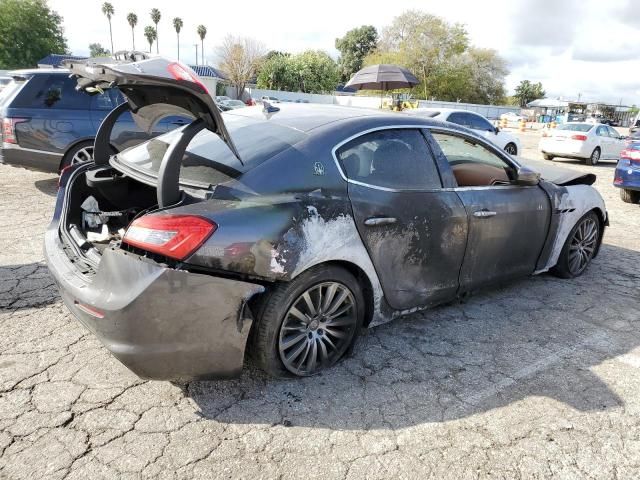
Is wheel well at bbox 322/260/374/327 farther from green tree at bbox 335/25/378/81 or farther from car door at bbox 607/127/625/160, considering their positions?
green tree at bbox 335/25/378/81

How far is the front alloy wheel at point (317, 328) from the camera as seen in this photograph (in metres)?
2.73

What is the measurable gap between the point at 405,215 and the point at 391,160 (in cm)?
38

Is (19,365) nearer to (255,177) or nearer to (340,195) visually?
(255,177)

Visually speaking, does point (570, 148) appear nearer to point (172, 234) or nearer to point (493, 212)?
point (493, 212)

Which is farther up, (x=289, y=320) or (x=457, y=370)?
(x=289, y=320)

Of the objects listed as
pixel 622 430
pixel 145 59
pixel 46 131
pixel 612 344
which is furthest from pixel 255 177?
pixel 46 131

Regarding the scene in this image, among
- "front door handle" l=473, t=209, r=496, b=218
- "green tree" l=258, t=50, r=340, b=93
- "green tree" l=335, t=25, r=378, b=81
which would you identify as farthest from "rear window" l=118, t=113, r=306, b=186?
"green tree" l=335, t=25, r=378, b=81

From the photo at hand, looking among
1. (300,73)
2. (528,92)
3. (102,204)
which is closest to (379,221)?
(102,204)

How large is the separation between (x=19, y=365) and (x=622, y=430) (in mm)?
3453

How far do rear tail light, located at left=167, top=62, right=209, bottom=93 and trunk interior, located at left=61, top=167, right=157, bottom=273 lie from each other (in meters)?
1.07

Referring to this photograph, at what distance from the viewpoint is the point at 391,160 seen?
3152 millimetres

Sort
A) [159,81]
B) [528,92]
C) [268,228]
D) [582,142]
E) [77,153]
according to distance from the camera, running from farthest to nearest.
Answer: [528,92] < [582,142] < [77,153] < [268,228] < [159,81]

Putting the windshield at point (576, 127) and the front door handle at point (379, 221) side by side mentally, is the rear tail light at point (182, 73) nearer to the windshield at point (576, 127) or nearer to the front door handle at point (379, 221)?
the front door handle at point (379, 221)

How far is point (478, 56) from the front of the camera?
65.3 metres
